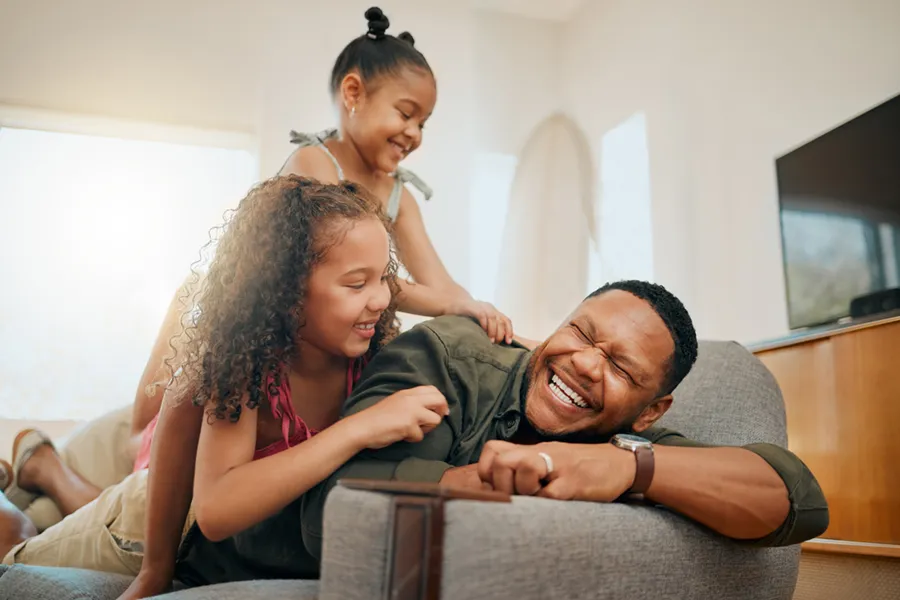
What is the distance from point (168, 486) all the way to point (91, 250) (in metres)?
3.67

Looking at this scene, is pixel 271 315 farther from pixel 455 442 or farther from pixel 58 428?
pixel 58 428

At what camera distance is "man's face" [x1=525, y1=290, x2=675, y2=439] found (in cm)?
145

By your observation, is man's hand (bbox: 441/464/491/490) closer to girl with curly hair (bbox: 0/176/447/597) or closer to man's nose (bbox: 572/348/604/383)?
girl with curly hair (bbox: 0/176/447/597)

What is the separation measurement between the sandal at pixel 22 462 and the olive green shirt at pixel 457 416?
1.33 meters

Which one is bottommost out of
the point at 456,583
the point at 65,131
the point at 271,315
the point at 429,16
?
the point at 456,583

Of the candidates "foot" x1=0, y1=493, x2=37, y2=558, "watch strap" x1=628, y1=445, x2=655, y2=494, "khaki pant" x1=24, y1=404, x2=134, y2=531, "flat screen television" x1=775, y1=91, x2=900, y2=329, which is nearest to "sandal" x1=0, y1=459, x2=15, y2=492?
"khaki pant" x1=24, y1=404, x2=134, y2=531

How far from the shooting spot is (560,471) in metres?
1.12

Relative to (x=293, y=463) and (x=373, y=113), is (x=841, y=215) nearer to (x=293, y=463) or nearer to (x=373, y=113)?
(x=373, y=113)

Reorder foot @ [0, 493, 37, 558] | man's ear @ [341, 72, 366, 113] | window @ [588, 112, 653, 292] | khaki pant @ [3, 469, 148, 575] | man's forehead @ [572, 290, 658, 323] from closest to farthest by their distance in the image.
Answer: man's forehead @ [572, 290, 658, 323] < khaki pant @ [3, 469, 148, 575] < foot @ [0, 493, 37, 558] < man's ear @ [341, 72, 366, 113] < window @ [588, 112, 653, 292]

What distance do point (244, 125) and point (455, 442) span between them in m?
4.00

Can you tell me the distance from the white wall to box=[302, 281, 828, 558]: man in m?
2.08

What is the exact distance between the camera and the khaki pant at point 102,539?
1.73 metres

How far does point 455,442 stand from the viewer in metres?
1.43

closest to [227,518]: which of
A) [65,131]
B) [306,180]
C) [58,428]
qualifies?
[306,180]
